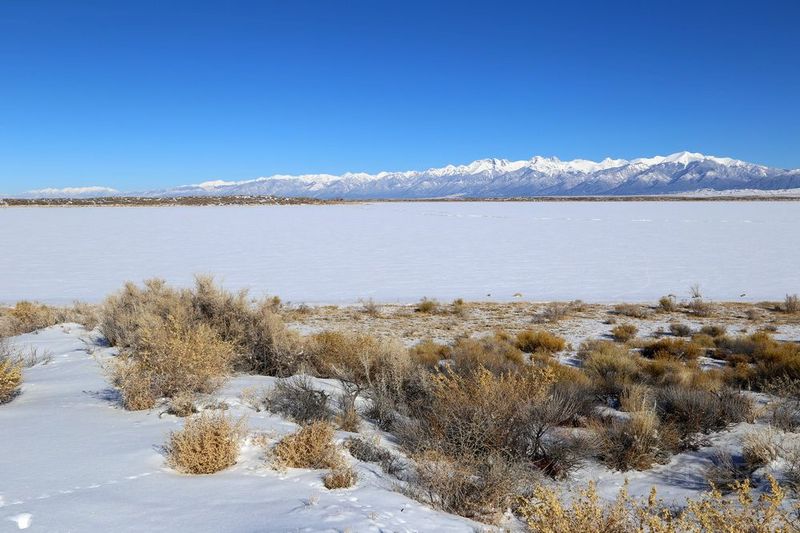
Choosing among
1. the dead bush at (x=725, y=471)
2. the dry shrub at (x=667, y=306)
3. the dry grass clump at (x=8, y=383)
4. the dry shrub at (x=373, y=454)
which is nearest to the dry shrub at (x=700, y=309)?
the dry shrub at (x=667, y=306)

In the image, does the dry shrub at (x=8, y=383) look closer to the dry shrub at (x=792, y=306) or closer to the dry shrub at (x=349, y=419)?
the dry shrub at (x=349, y=419)

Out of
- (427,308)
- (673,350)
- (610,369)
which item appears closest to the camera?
(610,369)

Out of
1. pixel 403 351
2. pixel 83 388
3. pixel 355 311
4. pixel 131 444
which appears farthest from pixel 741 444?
pixel 355 311

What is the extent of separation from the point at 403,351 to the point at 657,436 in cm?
321

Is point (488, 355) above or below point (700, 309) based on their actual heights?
above

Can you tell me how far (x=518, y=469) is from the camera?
170 inches

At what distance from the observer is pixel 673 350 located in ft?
31.4

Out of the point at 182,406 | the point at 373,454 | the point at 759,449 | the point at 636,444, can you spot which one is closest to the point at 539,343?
the point at 636,444

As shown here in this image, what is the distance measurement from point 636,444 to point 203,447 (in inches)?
158

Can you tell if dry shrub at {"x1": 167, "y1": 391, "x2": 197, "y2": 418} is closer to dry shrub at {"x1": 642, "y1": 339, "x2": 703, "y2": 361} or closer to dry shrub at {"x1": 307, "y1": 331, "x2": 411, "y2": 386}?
dry shrub at {"x1": 307, "y1": 331, "x2": 411, "y2": 386}

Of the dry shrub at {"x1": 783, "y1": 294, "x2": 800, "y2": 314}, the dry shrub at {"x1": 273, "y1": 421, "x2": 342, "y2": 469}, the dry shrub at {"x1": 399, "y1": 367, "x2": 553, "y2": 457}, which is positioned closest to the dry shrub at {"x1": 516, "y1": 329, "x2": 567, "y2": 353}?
the dry shrub at {"x1": 399, "y1": 367, "x2": 553, "y2": 457}

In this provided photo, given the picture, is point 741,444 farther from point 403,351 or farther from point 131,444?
point 131,444

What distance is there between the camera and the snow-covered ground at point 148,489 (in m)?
3.32

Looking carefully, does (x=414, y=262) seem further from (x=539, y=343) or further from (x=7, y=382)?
(x=7, y=382)
